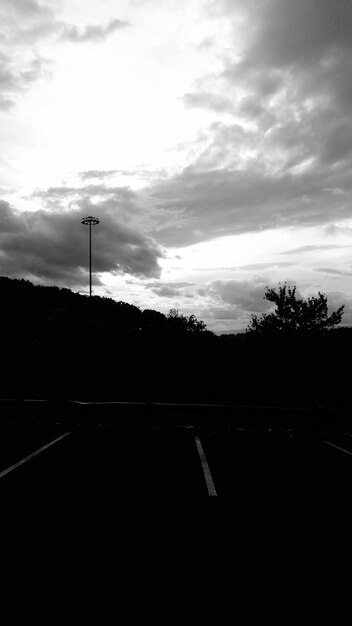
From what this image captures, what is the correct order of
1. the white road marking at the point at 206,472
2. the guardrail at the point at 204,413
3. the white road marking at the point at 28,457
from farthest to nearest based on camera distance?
the guardrail at the point at 204,413 < the white road marking at the point at 28,457 < the white road marking at the point at 206,472

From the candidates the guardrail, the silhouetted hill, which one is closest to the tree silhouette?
the silhouetted hill

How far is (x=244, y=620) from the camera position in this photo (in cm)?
364

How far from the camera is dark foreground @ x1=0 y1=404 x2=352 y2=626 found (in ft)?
12.7

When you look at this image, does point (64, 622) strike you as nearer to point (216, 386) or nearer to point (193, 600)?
point (193, 600)

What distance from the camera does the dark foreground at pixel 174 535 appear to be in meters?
3.88

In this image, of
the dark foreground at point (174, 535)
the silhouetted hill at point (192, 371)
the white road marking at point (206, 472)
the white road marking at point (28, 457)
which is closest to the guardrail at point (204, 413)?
the white road marking at point (28, 457)

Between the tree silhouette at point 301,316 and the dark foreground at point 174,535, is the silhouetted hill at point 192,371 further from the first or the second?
the dark foreground at point 174,535

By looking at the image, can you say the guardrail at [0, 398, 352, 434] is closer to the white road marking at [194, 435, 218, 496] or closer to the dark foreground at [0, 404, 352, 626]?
the dark foreground at [0, 404, 352, 626]

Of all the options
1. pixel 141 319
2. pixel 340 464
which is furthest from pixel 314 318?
pixel 141 319

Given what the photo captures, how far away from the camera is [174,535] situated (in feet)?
18.1

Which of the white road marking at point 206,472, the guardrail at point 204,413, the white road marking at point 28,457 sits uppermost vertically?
the guardrail at point 204,413

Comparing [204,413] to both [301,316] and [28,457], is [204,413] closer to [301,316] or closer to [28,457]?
[28,457]

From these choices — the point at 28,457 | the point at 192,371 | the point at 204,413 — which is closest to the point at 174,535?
the point at 28,457

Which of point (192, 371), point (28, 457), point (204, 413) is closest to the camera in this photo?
point (28, 457)
